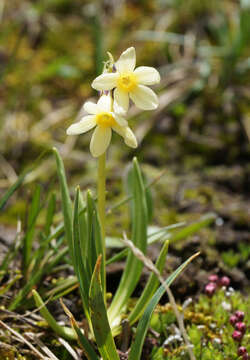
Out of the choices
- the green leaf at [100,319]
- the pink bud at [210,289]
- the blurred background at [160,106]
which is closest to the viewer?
the green leaf at [100,319]

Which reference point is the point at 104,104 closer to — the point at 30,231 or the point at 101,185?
the point at 101,185

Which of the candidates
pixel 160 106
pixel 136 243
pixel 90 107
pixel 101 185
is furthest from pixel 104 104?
pixel 160 106

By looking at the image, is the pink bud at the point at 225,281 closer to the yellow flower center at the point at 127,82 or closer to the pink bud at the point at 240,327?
the pink bud at the point at 240,327

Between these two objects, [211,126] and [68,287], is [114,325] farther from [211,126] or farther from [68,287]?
[211,126]

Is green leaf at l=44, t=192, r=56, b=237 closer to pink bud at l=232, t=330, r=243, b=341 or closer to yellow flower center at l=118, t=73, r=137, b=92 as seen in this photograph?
yellow flower center at l=118, t=73, r=137, b=92

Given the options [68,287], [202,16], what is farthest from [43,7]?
[68,287]

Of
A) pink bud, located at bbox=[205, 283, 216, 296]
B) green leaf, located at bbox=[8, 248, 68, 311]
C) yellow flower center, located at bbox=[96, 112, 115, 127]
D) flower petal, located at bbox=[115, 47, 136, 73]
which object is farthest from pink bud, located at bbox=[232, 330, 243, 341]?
flower petal, located at bbox=[115, 47, 136, 73]

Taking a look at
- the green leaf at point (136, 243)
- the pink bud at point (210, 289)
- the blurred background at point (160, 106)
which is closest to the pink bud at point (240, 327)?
the pink bud at point (210, 289)
